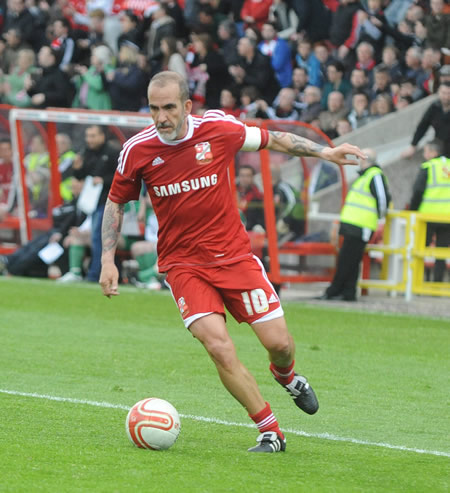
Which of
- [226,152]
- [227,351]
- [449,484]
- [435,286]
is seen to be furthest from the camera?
[435,286]

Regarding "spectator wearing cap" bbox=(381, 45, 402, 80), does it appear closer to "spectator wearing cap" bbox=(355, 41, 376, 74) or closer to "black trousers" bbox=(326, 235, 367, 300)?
"spectator wearing cap" bbox=(355, 41, 376, 74)

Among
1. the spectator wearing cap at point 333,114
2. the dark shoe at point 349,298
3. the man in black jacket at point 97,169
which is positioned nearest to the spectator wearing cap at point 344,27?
the spectator wearing cap at point 333,114

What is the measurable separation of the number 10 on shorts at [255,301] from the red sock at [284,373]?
1.64 ft

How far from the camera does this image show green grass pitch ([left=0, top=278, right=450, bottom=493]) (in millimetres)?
6043

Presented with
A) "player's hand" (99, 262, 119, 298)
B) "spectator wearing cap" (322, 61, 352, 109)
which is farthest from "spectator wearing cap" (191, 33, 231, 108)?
"player's hand" (99, 262, 119, 298)

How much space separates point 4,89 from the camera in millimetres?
23594

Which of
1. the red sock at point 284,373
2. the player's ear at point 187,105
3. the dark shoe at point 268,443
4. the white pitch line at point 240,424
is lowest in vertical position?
the white pitch line at point 240,424

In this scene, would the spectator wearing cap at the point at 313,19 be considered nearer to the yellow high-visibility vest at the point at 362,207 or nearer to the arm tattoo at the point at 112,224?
the yellow high-visibility vest at the point at 362,207

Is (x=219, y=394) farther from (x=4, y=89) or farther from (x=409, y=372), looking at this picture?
(x=4, y=89)

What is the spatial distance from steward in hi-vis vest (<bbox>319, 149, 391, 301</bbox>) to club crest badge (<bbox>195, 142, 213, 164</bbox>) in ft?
27.7

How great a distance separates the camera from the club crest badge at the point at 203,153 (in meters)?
6.95

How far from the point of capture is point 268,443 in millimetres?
6668

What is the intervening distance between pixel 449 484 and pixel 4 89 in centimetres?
1894

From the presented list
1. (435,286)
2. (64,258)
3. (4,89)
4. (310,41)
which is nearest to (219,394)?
(435,286)
